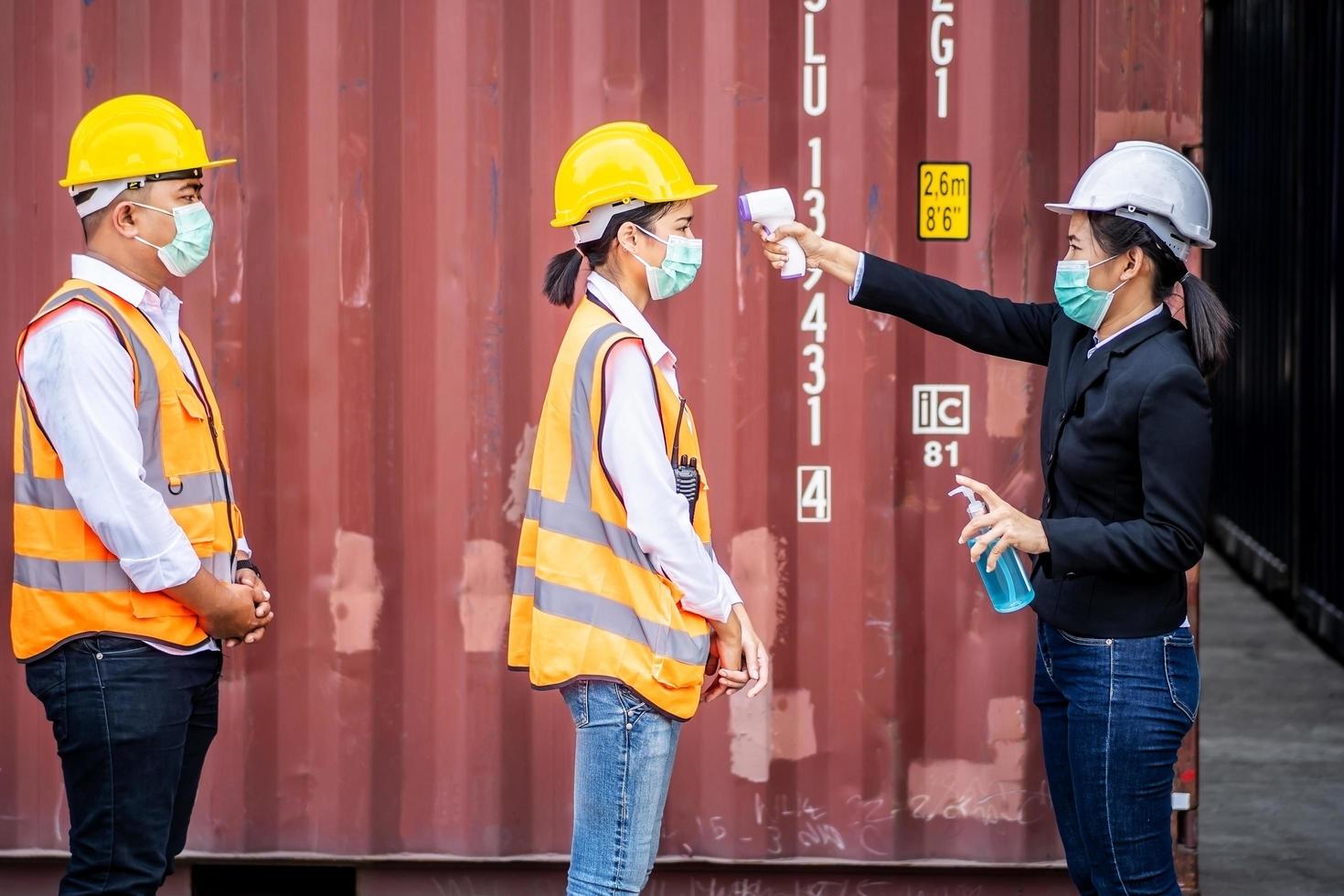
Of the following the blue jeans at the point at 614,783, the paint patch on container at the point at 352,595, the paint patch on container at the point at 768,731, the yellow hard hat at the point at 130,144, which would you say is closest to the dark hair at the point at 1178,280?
the blue jeans at the point at 614,783

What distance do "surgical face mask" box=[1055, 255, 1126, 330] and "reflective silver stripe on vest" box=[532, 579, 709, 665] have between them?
3.40ft

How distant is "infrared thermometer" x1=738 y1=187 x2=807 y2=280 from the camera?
3389 mm

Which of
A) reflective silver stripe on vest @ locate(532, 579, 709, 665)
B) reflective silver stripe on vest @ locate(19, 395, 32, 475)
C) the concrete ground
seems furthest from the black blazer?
the concrete ground

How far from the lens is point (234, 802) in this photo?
4383 millimetres

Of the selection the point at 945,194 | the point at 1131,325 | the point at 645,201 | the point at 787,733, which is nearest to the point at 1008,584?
the point at 1131,325

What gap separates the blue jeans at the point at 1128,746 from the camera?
9.61 feet

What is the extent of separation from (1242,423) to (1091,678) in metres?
10.2

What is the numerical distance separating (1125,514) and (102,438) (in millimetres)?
1932

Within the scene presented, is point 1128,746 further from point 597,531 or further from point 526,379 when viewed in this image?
point 526,379

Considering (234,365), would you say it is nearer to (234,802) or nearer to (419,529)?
(419,529)

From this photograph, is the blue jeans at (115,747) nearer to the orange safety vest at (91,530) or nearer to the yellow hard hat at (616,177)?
the orange safety vest at (91,530)

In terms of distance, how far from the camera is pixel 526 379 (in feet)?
14.2

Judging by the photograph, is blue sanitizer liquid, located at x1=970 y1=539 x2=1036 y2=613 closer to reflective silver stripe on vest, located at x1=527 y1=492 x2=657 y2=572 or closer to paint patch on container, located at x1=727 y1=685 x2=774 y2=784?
reflective silver stripe on vest, located at x1=527 y1=492 x2=657 y2=572

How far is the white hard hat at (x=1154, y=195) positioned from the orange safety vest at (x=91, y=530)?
1807 millimetres
